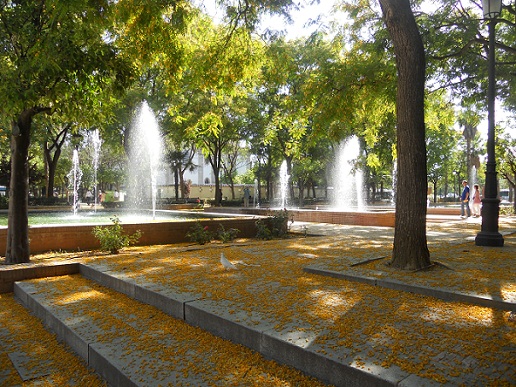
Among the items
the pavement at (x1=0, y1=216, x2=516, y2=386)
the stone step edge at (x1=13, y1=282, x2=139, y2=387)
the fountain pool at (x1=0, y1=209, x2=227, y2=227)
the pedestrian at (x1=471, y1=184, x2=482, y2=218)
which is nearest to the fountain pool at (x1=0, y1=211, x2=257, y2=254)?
the fountain pool at (x1=0, y1=209, x2=227, y2=227)

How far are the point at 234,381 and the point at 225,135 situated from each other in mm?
29544

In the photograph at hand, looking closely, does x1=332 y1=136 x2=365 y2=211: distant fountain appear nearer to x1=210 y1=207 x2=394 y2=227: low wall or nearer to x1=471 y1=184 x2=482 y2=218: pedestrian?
x1=471 y1=184 x2=482 y2=218: pedestrian

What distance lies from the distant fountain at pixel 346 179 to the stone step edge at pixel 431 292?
27.5m

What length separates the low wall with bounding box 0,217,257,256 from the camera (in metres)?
8.31

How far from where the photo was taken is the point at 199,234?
10.1m

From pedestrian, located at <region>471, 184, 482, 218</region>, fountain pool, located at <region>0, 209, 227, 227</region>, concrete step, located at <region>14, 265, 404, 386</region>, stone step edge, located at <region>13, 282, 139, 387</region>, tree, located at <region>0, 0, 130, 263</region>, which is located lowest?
stone step edge, located at <region>13, 282, 139, 387</region>

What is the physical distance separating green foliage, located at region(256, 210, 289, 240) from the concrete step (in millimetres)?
6411

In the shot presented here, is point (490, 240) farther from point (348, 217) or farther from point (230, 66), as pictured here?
point (348, 217)

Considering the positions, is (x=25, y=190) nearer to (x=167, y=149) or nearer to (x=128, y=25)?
(x=128, y=25)

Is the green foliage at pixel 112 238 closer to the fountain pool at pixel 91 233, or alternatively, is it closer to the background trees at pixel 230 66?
the fountain pool at pixel 91 233

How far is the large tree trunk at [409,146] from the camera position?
221 inches

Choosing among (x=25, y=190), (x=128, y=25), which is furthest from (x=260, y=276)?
(x=128, y=25)

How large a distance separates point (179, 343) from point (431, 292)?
2.83 m

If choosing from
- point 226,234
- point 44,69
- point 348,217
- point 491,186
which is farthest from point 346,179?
point 44,69
